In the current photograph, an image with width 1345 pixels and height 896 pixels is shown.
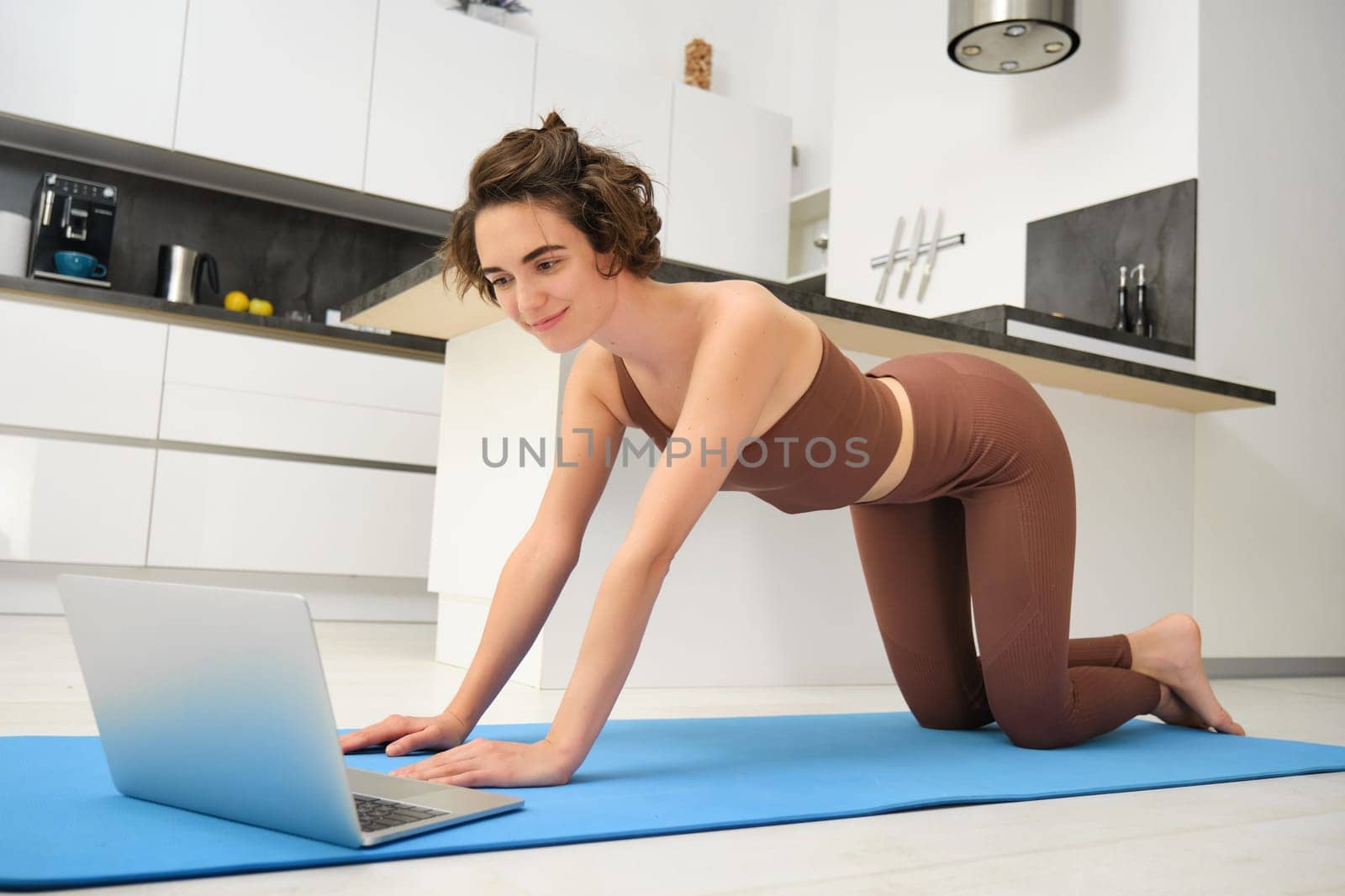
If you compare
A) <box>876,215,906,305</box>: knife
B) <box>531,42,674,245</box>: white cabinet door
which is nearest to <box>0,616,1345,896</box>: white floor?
<box>876,215,906,305</box>: knife

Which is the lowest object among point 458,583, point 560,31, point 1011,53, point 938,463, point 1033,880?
point 1033,880

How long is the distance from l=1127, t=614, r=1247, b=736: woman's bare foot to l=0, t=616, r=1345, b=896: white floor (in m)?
0.28

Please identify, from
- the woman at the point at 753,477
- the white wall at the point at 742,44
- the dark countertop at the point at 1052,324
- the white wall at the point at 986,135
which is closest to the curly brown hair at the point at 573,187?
the woman at the point at 753,477

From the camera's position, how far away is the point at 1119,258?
359 cm

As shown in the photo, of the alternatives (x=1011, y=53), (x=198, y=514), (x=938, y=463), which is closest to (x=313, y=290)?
(x=198, y=514)

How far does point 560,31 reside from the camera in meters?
4.87

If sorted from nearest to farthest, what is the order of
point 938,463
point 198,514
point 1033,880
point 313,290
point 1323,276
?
point 1033,880, point 938,463, point 198,514, point 1323,276, point 313,290

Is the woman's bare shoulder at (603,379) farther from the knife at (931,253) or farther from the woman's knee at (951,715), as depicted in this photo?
the knife at (931,253)

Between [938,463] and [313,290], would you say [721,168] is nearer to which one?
[313,290]

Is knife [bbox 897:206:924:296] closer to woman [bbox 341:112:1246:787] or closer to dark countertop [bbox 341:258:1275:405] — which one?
dark countertop [bbox 341:258:1275:405]

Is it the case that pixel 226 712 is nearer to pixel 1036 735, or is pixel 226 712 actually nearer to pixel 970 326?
pixel 1036 735

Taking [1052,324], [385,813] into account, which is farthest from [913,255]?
[385,813]

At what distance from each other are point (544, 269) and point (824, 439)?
1.38 ft

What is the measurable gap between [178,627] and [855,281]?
4.01 meters
